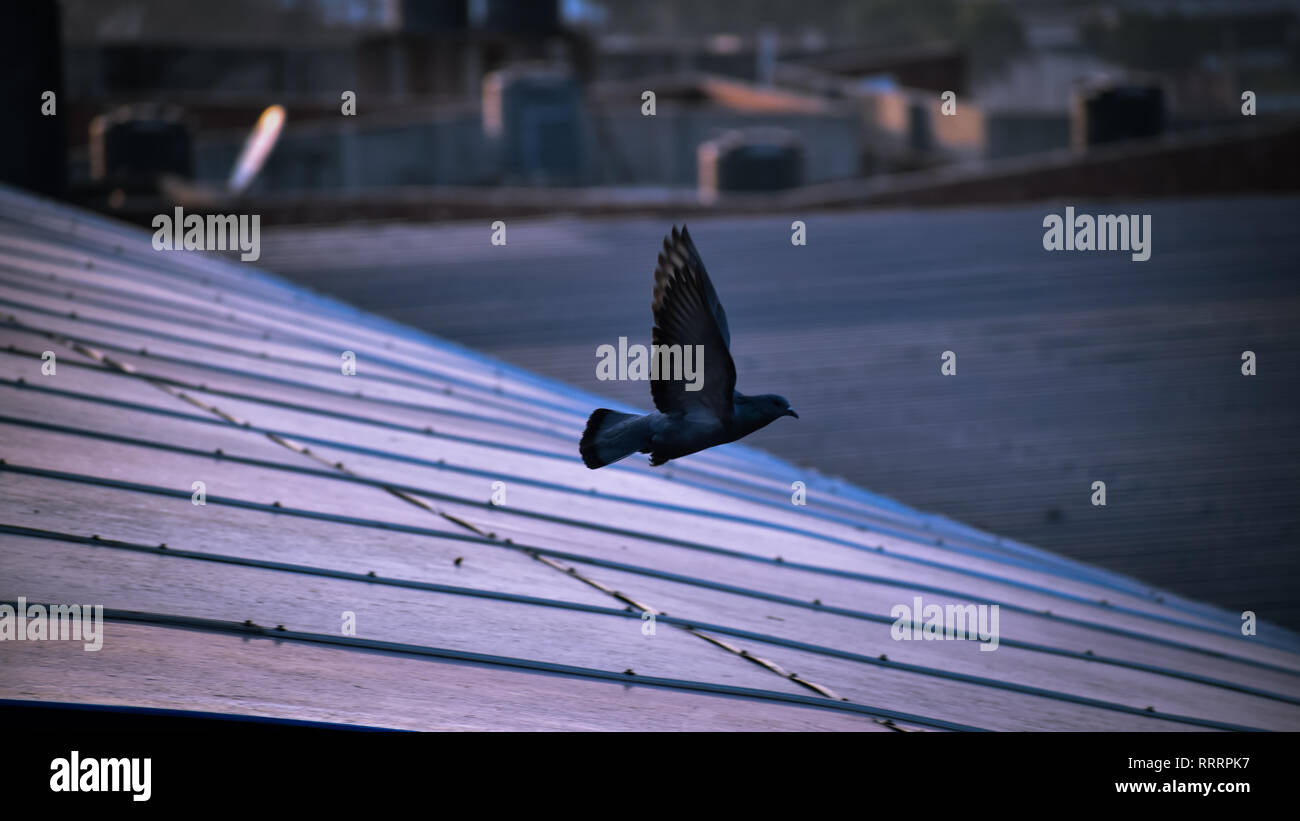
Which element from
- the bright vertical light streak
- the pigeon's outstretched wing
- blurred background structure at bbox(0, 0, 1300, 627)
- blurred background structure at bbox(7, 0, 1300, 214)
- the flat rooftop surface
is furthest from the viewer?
blurred background structure at bbox(7, 0, 1300, 214)

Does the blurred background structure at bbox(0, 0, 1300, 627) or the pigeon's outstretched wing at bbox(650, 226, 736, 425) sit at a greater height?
the blurred background structure at bbox(0, 0, 1300, 627)

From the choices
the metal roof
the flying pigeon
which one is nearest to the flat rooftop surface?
the metal roof

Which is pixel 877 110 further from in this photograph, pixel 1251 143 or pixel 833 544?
pixel 833 544

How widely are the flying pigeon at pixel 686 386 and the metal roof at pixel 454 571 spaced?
5.04 ft

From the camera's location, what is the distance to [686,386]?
10.9ft

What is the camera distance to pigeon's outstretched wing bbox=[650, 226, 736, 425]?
3271mm

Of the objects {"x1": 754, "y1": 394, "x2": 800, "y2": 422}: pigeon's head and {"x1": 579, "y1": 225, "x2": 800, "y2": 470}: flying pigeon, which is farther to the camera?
{"x1": 754, "y1": 394, "x2": 800, "y2": 422}: pigeon's head

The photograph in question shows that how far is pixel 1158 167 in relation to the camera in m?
30.5

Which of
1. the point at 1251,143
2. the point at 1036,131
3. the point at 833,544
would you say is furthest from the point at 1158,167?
the point at 833,544

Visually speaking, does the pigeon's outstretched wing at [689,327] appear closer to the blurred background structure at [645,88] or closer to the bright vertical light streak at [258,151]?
the blurred background structure at [645,88]

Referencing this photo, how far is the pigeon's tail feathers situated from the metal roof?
1.39 meters

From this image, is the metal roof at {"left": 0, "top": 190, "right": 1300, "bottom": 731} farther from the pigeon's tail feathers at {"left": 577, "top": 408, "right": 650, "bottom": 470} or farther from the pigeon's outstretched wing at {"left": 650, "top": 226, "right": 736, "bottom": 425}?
the pigeon's outstretched wing at {"left": 650, "top": 226, "right": 736, "bottom": 425}

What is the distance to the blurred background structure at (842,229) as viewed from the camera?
541 inches
